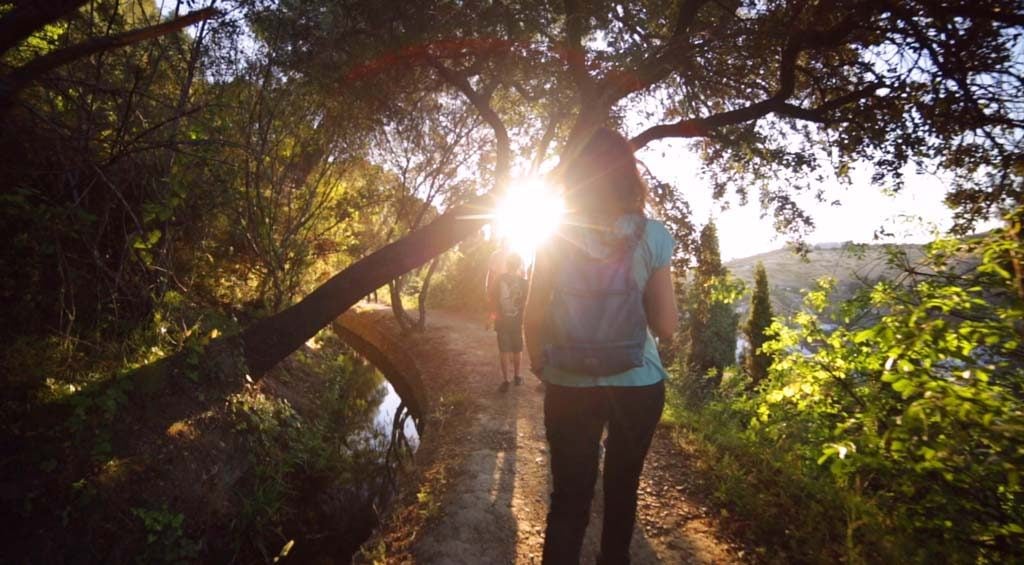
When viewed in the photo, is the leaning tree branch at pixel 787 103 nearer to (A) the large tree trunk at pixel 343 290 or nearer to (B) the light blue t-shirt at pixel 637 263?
(A) the large tree trunk at pixel 343 290

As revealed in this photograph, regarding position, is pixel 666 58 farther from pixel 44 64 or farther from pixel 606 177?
pixel 44 64

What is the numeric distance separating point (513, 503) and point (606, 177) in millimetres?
3222

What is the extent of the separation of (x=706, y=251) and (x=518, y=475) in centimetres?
425

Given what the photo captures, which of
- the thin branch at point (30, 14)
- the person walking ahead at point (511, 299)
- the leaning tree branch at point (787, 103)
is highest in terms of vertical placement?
the leaning tree branch at point (787, 103)

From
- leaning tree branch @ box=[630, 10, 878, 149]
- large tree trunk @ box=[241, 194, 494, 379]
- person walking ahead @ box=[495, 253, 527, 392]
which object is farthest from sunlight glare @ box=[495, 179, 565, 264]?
leaning tree branch @ box=[630, 10, 878, 149]

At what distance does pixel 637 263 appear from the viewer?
1.86 m

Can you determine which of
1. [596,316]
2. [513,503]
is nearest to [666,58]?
[596,316]

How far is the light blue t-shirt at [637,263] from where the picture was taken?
1.80m

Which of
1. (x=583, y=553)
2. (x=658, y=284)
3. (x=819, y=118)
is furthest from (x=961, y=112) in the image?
(x=583, y=553)

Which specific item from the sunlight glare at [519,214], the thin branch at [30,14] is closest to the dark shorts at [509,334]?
the sunlight glare at [519,214]

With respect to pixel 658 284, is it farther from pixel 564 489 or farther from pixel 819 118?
pixel 819 118

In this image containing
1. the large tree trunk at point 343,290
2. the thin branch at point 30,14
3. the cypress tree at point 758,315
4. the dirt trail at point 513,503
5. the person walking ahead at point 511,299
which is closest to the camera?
the thin branch at point 30,14

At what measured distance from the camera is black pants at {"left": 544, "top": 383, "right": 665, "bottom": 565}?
71.1 inches

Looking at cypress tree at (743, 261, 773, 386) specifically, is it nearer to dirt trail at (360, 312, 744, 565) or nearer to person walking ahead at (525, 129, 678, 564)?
dirt trail at (360, 312, 744, 565)
